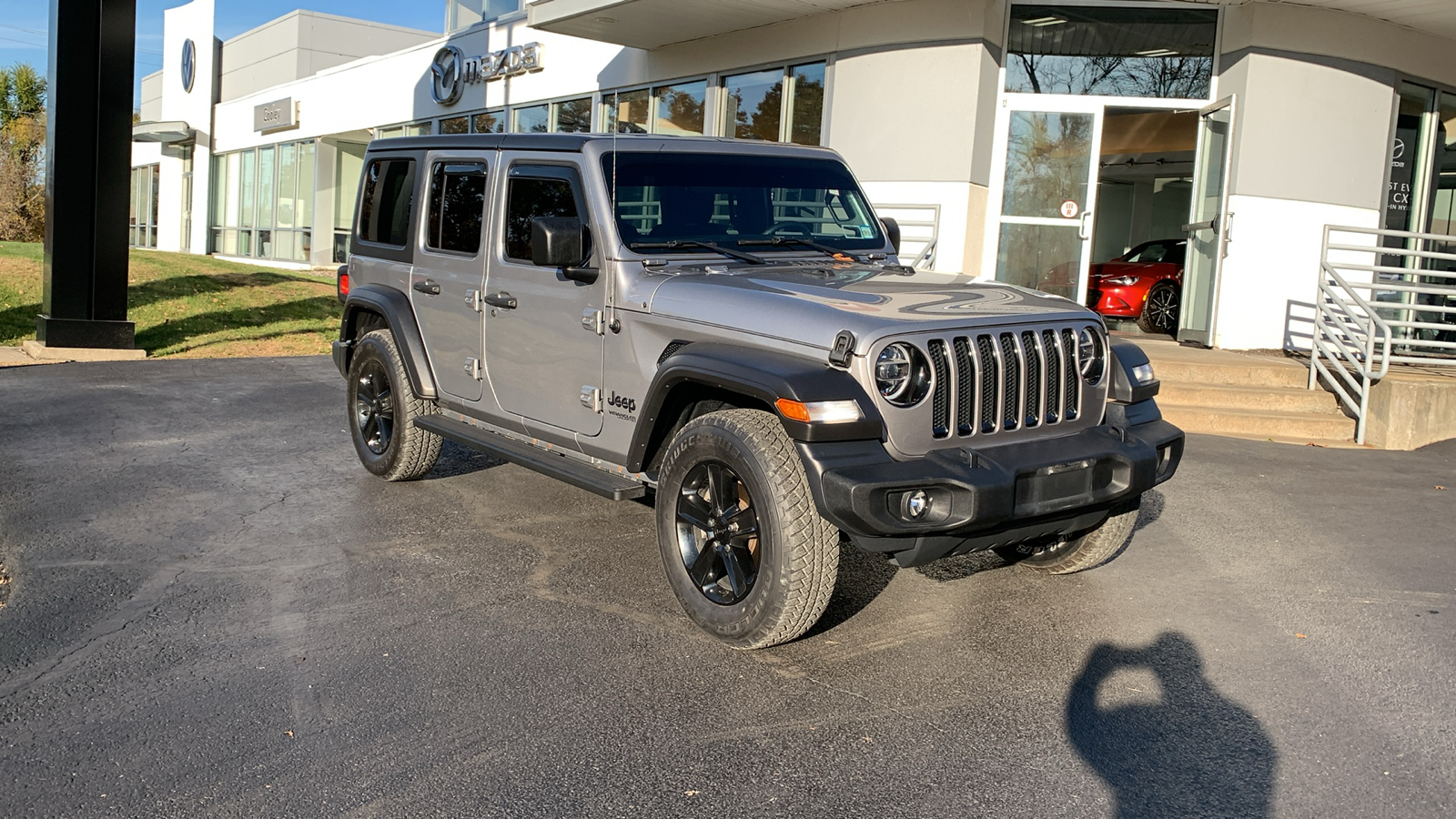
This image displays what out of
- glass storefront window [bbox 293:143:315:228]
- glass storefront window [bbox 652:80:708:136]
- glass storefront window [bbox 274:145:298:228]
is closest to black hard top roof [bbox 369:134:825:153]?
glass storefront window [bbox 652:80:708:136]

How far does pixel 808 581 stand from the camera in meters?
4.16

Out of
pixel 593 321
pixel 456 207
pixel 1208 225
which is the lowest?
pixel 593 321

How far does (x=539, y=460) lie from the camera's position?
18.0 ft

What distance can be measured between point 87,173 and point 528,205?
8.26m

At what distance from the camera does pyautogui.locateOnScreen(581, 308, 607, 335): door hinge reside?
5180mm

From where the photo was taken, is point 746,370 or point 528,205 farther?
point 528,205

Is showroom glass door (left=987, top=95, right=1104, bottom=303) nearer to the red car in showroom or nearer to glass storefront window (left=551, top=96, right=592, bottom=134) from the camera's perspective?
the red car in showroom

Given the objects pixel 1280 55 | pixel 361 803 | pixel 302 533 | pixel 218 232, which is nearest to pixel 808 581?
pixel 361 803

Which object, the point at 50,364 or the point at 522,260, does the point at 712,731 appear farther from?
the point at 50,364

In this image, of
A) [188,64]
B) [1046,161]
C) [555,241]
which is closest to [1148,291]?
[1046,161]

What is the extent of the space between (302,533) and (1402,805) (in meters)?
4.81

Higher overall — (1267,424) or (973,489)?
(973,489)

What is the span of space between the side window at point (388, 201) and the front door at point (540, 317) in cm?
105

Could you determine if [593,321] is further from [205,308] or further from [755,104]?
[205,308]
